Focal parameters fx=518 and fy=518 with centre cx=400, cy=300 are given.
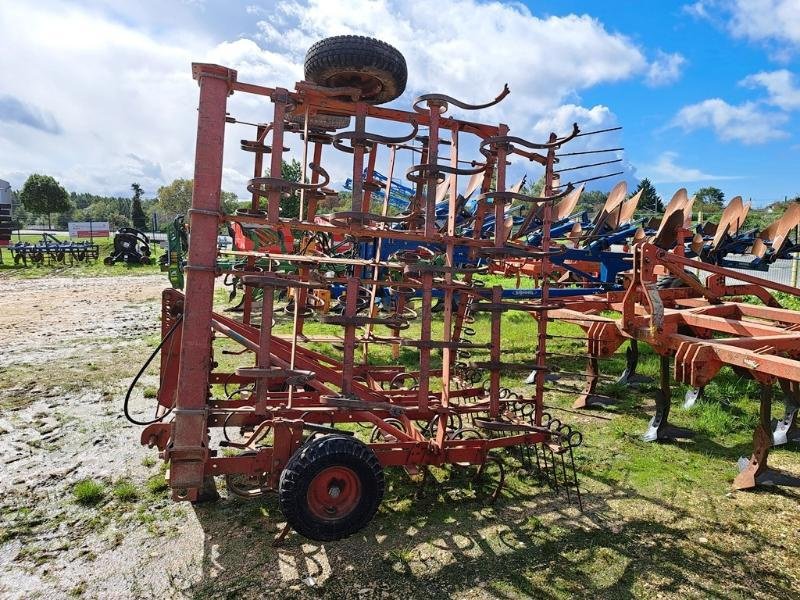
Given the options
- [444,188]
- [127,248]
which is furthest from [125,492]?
[127,248]

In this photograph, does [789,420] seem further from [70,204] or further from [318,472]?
[70,204]

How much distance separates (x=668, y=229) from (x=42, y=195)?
57822mm

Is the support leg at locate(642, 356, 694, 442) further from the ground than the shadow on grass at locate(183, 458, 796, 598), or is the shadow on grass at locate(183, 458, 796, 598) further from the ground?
the support leg at locate(642, 356, 694, 442)

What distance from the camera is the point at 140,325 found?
11758 millimetres

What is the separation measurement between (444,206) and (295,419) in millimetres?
7087

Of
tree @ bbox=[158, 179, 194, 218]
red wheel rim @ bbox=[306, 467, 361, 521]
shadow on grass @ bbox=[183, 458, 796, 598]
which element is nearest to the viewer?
shadow on grass @ bbox=[183, 458, 796, 598]

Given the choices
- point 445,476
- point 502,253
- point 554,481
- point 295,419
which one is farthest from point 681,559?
point 295,419

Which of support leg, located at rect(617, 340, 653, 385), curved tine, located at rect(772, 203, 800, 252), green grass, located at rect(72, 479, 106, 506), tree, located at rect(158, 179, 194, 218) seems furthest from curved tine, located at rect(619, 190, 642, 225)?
tree, located at rect(158, 179, 194, 218)

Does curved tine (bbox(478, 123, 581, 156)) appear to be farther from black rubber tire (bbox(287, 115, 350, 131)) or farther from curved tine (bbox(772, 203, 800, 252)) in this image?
curved tine (bbox(772, 203, 800, 252))

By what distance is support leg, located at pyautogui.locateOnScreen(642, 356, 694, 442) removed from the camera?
228 inches

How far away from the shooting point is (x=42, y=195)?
49625 millimetres

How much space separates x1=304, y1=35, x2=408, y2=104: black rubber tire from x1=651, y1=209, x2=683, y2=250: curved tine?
4.22 metres

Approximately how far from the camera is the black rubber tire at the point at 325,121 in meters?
5.08

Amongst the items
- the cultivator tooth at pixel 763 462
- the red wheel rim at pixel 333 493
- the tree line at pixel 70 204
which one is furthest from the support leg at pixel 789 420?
the tree line at pixel 70 204
